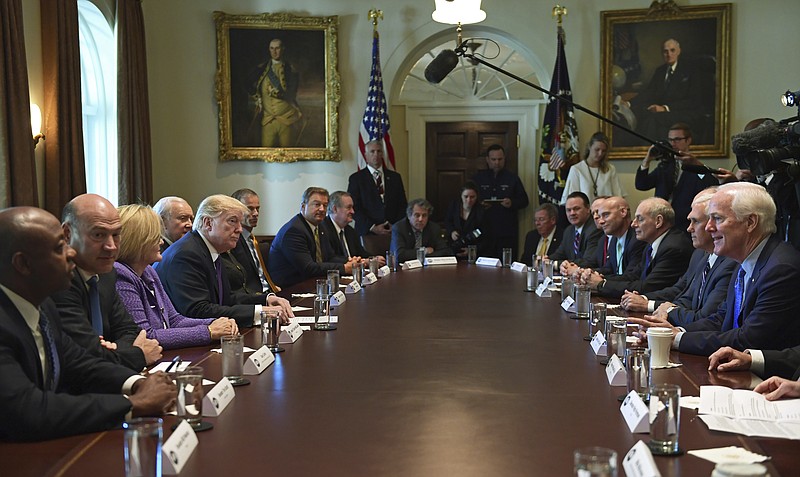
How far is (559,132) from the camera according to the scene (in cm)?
884

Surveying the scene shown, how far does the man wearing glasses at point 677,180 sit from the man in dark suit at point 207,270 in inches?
180

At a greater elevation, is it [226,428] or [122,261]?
[122,261]

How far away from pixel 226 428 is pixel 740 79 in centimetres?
818

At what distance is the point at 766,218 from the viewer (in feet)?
11.0

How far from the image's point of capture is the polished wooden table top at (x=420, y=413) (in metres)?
1.87

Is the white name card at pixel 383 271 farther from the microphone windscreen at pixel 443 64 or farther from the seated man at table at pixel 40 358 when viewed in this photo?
the seated man at table at pixel 40 358

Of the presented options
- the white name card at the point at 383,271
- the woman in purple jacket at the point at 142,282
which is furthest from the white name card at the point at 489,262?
the woman in purple jacket at the point at 142,282

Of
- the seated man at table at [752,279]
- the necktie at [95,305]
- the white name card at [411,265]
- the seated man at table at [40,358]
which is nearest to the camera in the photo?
the seated man at table at [40,358]

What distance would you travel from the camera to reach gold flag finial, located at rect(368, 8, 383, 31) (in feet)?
30.1

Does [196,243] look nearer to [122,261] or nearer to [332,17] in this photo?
[122,261]

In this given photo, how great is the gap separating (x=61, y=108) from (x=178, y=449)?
17.8 feet

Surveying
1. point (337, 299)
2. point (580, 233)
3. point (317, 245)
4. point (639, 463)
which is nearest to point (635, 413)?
point (639, 463)

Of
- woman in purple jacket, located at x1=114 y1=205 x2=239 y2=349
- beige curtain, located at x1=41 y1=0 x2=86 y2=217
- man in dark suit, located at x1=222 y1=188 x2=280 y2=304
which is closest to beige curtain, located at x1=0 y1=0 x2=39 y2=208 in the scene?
beige curtain, located at x1=41 y1=0 x2=86 y2=217


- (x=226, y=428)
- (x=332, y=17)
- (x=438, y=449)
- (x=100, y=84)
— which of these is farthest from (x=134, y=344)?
Answer: (x=332, y=17)
